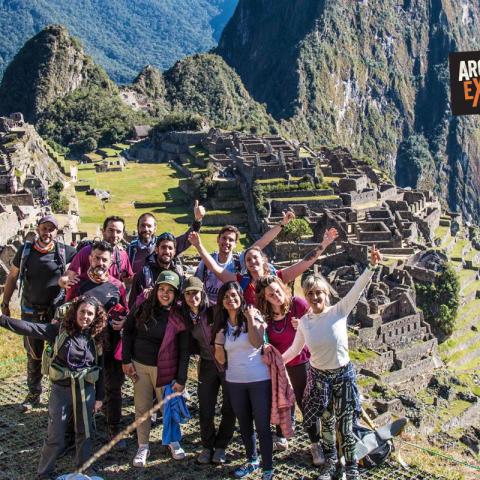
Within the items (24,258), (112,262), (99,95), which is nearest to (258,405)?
(112,262)

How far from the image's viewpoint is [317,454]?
24.4 feet

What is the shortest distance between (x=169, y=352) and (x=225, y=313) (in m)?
0.69

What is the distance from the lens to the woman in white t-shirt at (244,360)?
6.80 meters

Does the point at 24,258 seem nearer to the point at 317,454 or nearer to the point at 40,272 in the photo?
the point at 40,272

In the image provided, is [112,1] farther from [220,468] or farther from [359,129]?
[220,468]

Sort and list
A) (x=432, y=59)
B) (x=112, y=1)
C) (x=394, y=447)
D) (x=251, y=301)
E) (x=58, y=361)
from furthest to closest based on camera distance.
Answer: (x=432, y=59) → (x=112, y=1) → (x=394, y=447) → (x=251, y=301) → (x=58, y=361)

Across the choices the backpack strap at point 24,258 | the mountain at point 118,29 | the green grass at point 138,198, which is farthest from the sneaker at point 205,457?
the mountain at point 118,29

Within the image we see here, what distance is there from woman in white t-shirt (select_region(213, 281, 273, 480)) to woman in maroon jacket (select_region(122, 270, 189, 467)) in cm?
40

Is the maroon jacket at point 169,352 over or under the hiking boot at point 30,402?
over

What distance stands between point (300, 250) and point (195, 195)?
12230mm

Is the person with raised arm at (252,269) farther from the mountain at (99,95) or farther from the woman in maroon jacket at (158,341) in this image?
the mountain at (99,95)

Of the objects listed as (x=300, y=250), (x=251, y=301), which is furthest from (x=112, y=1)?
(x=251, y=301)

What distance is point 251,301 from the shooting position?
7.34m

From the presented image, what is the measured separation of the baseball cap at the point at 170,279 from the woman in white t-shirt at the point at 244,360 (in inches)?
17.9
